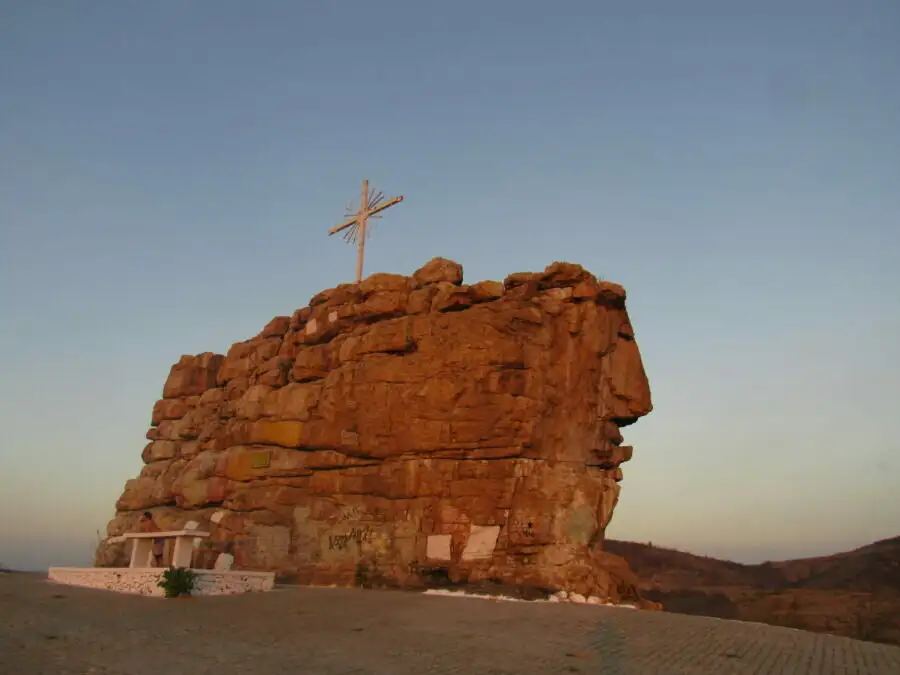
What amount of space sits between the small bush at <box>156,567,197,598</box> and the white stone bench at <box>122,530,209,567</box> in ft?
4.60

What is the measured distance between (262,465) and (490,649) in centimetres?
1827

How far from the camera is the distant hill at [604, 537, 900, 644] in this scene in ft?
139

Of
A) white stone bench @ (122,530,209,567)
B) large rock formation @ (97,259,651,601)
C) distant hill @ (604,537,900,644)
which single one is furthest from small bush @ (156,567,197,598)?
distant hill @ (604,537,900,644)

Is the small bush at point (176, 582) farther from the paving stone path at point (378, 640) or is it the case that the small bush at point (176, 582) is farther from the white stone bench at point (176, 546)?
the white stone bench at point (176, 546)

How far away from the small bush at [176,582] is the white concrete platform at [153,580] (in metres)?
0.22

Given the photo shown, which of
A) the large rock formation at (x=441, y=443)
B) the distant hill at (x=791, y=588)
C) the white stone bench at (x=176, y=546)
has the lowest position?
the distant hill at (x=791, y=588)

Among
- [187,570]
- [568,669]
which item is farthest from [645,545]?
[568,669]

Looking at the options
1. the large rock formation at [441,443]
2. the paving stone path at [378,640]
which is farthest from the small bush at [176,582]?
the large rock formation at [441,443]

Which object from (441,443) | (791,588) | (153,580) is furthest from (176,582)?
(791,588)

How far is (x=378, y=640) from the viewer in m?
15.1

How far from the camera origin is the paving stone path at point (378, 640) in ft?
40.3

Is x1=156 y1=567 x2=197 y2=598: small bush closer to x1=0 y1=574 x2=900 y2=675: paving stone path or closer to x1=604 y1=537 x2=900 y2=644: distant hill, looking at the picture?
x1=0 y1=574 x2=900 y2=675: paving stone path

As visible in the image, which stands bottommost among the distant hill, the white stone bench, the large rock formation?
the distant hill

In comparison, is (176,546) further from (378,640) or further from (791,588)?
(791,588)
